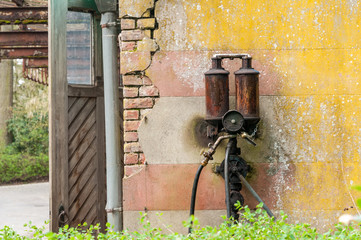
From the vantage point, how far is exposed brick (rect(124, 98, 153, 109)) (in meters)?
4.70

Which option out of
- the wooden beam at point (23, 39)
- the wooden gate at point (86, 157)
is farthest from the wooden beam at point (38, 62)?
the wooden gate at point (86, 157)

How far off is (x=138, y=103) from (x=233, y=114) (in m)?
0.85

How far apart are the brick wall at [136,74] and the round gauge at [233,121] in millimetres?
683

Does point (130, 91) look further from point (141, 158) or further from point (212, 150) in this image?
point (212, 150)

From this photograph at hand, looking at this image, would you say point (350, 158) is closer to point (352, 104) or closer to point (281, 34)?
point (352, 104)

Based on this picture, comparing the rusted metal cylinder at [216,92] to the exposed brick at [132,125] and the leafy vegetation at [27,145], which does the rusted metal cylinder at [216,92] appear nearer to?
the exposed brick at [132,125]

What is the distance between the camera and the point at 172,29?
4688mm

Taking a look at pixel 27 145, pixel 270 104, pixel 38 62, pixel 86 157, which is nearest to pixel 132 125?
pixel 270 104

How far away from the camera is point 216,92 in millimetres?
4434

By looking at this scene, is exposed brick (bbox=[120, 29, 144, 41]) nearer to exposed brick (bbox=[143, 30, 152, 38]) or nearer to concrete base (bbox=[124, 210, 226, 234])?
exposed brick (bbox=[143, 30, 152, 38])

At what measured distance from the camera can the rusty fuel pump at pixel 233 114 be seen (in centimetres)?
436

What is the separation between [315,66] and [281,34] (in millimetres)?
387

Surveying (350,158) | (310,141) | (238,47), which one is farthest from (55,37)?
(350,158)

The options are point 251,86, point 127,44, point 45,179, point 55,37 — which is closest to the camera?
point 251,86
